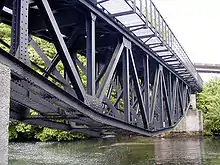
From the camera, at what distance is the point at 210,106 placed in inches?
1623

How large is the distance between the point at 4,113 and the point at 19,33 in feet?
5.93

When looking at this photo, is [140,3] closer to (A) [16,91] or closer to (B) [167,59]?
(A) [16,91]

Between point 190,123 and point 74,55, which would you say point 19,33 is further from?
point 190,123

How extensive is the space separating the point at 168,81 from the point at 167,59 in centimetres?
236

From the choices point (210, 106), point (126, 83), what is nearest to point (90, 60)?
point (126, 83)

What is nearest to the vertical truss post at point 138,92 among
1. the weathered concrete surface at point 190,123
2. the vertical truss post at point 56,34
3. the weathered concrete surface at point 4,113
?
the vertical truss post at point 56,34

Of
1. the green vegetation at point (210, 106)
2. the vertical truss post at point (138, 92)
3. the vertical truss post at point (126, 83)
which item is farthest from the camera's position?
the green vegetation at point (210, 106)

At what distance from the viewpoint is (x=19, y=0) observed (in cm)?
501

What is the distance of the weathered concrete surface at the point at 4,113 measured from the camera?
3350 mm

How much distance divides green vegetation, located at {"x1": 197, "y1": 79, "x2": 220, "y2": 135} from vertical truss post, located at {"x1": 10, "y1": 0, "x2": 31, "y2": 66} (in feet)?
123

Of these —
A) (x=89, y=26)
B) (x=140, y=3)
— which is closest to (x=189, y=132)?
(x=140, y=3)

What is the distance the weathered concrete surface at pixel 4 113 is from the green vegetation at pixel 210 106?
38531mm

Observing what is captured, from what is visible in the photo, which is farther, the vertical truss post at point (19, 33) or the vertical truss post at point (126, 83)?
the vertical truss post at point (126, 83)

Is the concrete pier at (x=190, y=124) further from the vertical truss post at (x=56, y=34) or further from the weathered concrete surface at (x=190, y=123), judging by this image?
the vertical truss post at (x=56, y=34)
